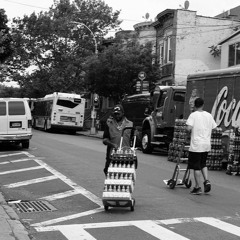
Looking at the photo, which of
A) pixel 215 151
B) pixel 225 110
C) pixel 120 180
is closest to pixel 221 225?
pixel 120 180

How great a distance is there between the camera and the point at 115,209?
7.77 metres

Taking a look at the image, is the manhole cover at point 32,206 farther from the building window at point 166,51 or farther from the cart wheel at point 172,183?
the building window at point 166,51

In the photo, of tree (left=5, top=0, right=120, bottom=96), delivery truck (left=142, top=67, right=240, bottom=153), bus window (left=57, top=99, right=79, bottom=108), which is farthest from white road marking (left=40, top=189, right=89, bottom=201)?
tree (left=5, top=0, right=120, bottom=96)

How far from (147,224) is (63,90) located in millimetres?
39791

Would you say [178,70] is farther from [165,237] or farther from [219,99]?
[165,237]

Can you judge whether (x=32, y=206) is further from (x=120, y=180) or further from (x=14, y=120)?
(x=14, y=120)

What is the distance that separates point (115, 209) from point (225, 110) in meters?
7.65

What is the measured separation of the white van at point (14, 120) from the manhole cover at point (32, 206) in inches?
413

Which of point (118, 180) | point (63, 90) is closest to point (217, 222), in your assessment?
point (118, 180)

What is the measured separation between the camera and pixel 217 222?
6.88 m

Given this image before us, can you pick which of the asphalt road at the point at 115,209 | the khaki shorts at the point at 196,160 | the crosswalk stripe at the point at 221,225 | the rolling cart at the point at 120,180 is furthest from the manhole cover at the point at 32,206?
the khaki shorts at the point at 196,160

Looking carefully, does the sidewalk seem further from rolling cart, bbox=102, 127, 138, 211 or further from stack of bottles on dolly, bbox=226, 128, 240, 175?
stack of bottles on dolly, bbox=226, 128, 240, 175

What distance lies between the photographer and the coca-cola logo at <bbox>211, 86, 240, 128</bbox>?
13.8 metres

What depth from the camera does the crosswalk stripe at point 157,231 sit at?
602 centimetres
